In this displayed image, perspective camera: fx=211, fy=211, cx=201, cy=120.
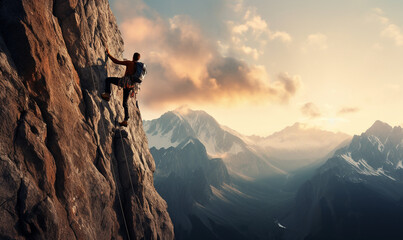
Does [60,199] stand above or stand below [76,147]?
below

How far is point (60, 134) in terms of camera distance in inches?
486

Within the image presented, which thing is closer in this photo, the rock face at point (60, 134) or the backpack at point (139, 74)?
the rock face at point (60, 134)

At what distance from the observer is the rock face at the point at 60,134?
10.0 metres

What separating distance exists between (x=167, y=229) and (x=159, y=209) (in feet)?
9.46

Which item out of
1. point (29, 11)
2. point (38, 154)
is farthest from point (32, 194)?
point (29, 11)

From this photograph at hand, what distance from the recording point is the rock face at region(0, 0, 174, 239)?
1002cm

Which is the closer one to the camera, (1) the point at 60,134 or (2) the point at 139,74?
(1) the point at 60,134

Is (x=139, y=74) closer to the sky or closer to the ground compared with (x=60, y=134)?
closer to the sky

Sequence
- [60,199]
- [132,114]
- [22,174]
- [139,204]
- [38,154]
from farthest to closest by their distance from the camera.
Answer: [132,114]
[139,204]
[60,199]
[38,154]
[22,174]

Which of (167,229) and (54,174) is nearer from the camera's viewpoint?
(54,174)

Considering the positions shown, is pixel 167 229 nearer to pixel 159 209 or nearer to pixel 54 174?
pixel 159 209

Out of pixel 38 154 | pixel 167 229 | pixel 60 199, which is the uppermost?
pixel 38 154

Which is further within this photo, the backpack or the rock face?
the backpack

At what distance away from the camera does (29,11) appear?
11688 millimetres
